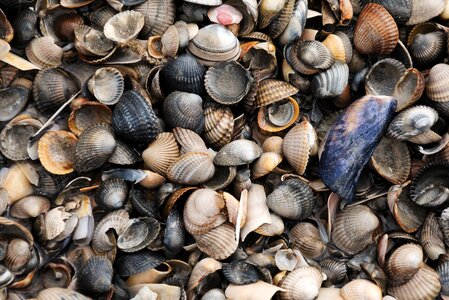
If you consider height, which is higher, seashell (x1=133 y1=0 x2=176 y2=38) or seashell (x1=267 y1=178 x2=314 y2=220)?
seashell (x1=133 y1=0 x2=176 y2=38)

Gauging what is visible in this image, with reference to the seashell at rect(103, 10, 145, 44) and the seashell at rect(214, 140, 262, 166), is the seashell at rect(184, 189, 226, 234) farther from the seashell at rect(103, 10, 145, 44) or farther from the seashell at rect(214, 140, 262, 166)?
the seashell at rect(103, 10, 145, 44)

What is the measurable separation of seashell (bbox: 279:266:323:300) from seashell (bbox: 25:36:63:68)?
1.51m

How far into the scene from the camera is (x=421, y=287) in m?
2.75

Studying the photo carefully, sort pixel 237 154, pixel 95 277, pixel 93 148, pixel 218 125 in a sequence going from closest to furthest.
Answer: pixel 95 277 < pixel 93 148 < pixel 237 154 < pixel 218 125

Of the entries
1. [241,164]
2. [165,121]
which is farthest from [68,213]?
[241,164]

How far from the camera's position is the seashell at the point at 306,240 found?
2.79m

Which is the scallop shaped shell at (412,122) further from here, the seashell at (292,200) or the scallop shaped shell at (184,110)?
the scallop shaped shell at (184,110)

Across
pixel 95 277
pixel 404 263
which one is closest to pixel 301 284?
pixel 404 263

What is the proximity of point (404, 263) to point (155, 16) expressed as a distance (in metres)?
1.68

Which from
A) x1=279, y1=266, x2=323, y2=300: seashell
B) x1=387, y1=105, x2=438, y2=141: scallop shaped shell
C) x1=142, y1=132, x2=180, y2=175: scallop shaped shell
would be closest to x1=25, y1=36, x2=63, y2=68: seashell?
x1=142, y1=132, x2=180, y2=175: scallop shaped shell

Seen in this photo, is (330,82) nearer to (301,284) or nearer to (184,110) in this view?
(184,110)

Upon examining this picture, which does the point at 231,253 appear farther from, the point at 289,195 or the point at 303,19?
the point at 303,19

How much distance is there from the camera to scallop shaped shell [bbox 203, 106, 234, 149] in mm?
2828

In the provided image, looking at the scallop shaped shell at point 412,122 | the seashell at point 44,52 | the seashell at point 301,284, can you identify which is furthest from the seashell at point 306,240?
the seashell at point 44,52
